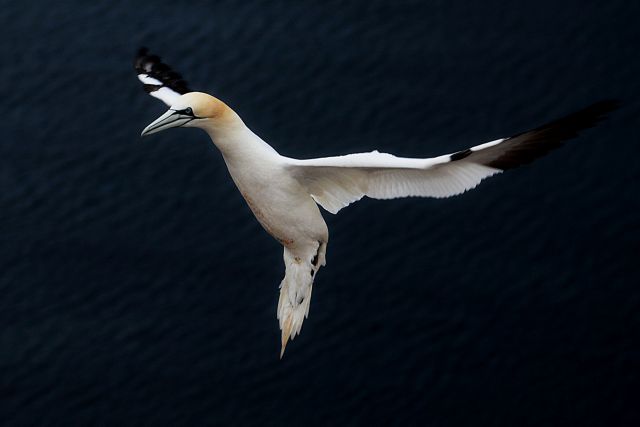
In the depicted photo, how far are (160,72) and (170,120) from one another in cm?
256

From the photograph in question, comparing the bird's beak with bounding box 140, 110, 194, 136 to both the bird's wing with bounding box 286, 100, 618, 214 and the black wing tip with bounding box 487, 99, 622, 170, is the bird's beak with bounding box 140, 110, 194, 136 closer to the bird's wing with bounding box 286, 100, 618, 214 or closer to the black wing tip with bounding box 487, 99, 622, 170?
the bird's wing with bounding box 286, 100, 618, 214

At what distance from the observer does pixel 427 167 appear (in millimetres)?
10969

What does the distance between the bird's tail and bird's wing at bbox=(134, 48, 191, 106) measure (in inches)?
80.7

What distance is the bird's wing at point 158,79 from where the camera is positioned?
44.0 feet

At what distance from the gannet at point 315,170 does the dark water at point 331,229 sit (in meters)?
4.58

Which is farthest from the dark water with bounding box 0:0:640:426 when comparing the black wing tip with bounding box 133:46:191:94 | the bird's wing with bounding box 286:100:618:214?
the bird's wing with bounding box 286:100:618:214

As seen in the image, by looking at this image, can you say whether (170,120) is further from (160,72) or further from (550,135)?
(550,135)

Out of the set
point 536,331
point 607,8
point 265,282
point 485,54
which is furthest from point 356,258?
point 607,8

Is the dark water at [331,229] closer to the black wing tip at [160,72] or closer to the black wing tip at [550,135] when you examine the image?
the black wing tip at [160,72]

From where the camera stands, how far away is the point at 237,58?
63.4ft

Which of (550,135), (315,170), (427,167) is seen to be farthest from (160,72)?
(550,135)

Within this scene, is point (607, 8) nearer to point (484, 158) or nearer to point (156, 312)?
point (156, 312)

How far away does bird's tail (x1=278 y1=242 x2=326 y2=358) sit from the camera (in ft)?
40.6

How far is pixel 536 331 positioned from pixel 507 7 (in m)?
5.05
